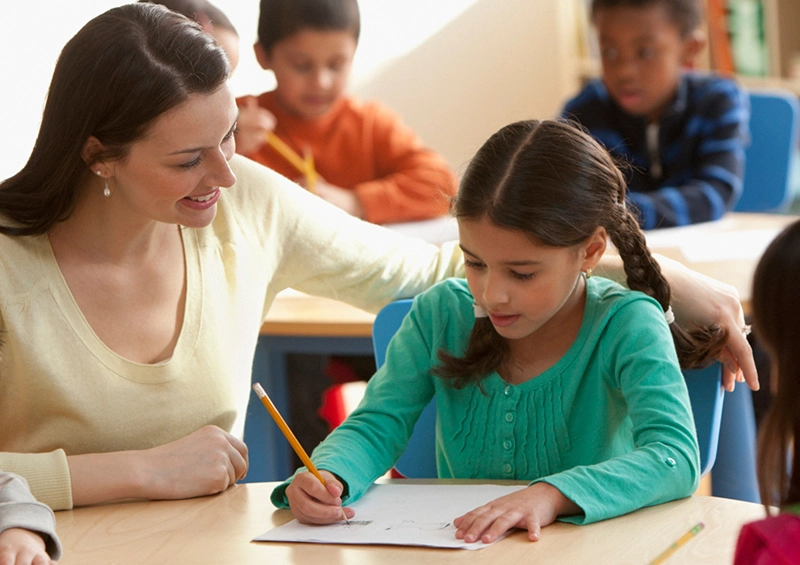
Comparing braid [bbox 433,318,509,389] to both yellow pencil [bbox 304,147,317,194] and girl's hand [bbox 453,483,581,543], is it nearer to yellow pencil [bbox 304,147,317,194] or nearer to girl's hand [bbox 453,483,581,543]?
girl's hand [bbox 453,483,581,543]

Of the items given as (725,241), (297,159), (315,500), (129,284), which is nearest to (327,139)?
(297,159)

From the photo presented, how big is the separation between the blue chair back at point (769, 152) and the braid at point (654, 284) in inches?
67.3

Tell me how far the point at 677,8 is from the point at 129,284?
191 cm

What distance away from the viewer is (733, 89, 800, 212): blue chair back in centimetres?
273

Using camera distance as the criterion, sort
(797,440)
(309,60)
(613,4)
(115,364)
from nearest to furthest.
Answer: (797,440) → (115,364) → (309,60) → (613,4)

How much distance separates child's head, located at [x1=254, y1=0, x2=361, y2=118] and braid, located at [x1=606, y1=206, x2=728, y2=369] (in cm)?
142

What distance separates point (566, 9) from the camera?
13.5 ft

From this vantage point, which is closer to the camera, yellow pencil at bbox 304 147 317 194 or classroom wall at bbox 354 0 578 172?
yellow pencil at bbox 304 147 317 194

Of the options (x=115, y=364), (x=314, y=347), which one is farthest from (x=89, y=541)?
(x=314, y=347)

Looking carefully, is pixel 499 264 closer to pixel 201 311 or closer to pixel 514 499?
pixel 514 499

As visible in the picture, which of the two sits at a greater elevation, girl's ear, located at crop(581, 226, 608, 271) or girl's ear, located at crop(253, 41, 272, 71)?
girl's ear, located at crop(253, 41, 272, 71)

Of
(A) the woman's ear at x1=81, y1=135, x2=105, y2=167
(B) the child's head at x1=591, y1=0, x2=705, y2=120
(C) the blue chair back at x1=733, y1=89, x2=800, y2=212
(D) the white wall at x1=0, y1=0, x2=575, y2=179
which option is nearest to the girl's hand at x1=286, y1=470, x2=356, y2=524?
(A) the woman's ear at x1=81, y1=135, x2=105, y2=167

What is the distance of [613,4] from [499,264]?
174 cm

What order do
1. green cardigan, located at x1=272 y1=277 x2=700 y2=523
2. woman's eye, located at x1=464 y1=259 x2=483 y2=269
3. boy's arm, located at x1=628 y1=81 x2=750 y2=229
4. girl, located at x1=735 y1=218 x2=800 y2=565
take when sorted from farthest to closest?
boy's arm, located at x1=628 y1=81 x2=750 y2=229 < woman's eye, located at x1=464 y1=259 x2=483 y2=269 < green cardigan, located at x1=272 y1=277 x2=700 y2=523 < girl, located at x1=735 y1=218 x2=800 y2=565
